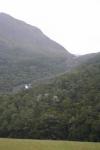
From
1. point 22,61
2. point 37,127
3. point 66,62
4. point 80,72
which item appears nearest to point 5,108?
point 37,127

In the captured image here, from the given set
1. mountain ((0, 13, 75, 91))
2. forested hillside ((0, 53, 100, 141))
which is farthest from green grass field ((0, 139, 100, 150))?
mountain ((0, 13, 75, 91))

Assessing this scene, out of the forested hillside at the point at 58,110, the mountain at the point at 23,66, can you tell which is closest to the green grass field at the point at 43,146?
the forested hillside at the point at 58,110

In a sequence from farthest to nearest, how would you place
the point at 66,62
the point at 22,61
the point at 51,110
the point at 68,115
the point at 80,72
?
the point at 66,62 < the point at 22,61 < the point at 80,72 < the point at 51,110 < the point at 68,115

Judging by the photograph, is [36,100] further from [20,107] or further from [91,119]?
[91,119]

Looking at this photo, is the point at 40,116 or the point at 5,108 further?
the point at 5,108

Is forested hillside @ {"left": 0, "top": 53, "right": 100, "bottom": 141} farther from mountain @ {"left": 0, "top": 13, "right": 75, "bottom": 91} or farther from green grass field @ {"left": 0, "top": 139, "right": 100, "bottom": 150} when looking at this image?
mountain @ {"left": 0, "top": 13, "right": 75, "bottom": 91}

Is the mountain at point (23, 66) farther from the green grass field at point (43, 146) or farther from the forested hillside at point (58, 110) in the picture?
the green grass field at point (43, 146)

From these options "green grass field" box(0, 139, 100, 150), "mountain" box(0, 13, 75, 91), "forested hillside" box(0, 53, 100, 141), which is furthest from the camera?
"mountain" box(0, 13, 75, 91)

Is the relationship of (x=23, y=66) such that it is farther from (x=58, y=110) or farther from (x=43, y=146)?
(x=43, y=146)
